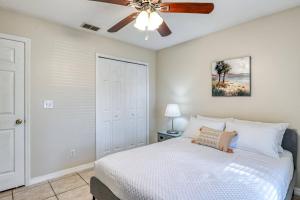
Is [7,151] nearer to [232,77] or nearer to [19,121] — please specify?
[19,121]

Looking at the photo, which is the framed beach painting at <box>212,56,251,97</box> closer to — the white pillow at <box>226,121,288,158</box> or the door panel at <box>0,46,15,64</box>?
the white pillow at <box>226,121,288,158</box>

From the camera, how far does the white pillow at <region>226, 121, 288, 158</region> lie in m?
2.03

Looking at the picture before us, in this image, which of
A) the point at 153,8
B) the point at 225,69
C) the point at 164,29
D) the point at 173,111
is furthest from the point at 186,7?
the point at 173,111

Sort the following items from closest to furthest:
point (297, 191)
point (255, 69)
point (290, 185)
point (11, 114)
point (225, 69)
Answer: point (290, 185), point (297, 191), point (11, 114), point (255, 69), point (225, 69)

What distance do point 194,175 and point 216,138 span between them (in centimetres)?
95

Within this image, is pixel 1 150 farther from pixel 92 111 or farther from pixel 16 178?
pixel 92 111

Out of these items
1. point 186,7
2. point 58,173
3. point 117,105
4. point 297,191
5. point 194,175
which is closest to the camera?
point 194,175

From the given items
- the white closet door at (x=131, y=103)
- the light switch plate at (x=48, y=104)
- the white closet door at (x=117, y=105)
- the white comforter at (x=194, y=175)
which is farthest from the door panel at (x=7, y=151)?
the white closet door at (x=131, y=103)

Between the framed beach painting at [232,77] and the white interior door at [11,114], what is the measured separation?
301 cm

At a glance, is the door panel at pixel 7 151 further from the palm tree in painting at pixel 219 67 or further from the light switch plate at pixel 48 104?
the palm tree in painting at pixel 219 67

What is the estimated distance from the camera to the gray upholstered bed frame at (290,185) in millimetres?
1754

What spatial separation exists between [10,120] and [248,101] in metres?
3.43

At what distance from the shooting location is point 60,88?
2.75 m

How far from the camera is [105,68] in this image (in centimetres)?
333
